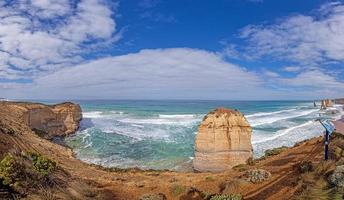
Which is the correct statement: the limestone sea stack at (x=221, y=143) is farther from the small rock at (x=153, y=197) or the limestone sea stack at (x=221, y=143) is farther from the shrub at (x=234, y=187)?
the small rock at (x=153, y=197)

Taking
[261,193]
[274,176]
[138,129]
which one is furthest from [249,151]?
[138,129]

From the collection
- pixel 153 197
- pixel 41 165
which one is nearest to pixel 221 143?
pixel 153 197

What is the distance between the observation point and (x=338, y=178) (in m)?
9.73

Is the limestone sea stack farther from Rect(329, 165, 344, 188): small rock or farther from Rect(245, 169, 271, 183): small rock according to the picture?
Rect(329, 165, 344, 188): small rock

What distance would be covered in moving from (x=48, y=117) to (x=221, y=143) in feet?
105

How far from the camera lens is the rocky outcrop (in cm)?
4501

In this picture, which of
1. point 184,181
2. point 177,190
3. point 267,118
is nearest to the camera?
point 177,190

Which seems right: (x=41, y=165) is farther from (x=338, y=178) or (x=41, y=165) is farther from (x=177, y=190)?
(x=338, y=178)

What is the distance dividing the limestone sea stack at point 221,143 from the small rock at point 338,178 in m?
14.8

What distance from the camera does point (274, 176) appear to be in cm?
1480

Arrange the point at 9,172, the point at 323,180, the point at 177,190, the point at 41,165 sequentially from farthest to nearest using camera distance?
the point at 177,190 < the point at 41,165 < the point at 323,180 < the point at 9,172

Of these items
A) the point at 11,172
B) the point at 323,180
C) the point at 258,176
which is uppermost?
the point at 11,172

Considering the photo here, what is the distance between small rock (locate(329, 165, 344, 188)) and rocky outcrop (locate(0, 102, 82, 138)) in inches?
1467

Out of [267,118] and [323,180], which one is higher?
[323,180]
